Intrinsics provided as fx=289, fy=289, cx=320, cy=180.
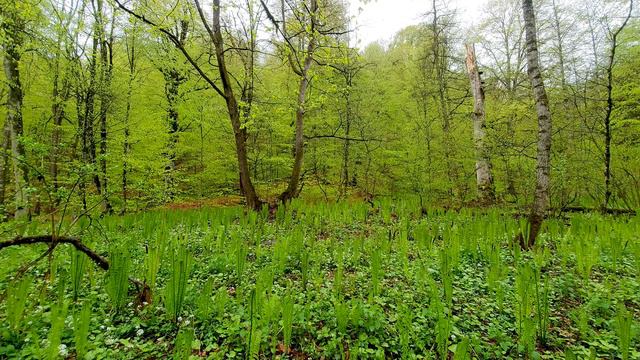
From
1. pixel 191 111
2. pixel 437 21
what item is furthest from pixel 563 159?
pixel 191 111

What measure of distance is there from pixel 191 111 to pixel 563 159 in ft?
35.5

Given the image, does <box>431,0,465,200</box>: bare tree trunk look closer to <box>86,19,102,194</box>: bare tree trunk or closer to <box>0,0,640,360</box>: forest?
<box>0,0,640,360</box>: forest

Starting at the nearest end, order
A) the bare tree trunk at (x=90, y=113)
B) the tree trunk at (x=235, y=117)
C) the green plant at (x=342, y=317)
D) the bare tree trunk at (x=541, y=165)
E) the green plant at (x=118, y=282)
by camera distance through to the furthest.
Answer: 1. the green plant at (x=342, y=317)
2. the green plant at (x=118, y=282)
3. the bare tree trunk at (x=541, y=165)
4. the tree trunk at (x=235, y=117)
5. the bare tree trunk at (x=90, y=113)

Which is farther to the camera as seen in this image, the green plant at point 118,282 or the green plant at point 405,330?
the green plant at point 118,282

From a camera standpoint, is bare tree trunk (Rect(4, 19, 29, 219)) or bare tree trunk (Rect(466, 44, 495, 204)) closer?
bare tree trunk (Rect(4, 19, 29, 219))

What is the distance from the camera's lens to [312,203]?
6.89 metres

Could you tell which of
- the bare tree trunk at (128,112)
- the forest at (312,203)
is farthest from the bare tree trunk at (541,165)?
the bare tree trunk at (128,112)

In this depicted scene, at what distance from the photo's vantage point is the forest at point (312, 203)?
6.40ft

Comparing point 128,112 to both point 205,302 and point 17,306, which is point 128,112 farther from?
point 205,302

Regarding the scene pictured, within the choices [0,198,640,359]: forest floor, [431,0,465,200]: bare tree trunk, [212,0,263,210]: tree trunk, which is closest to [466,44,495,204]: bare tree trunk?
[431,0,465,200]: bare tree trunk

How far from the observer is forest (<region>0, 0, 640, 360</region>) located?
→ 1.95 m

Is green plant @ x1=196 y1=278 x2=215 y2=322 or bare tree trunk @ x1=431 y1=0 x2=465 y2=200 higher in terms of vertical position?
bare tree trunk @ x1=431 y1=0 x2=465 y2=200

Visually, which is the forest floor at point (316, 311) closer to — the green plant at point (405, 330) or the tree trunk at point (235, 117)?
the green plant at point (405, 330)

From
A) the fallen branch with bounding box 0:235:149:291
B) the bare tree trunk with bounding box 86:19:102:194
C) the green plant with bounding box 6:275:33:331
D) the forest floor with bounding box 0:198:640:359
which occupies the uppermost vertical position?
the bare tree trunk with bounding box 86:19:102:194
